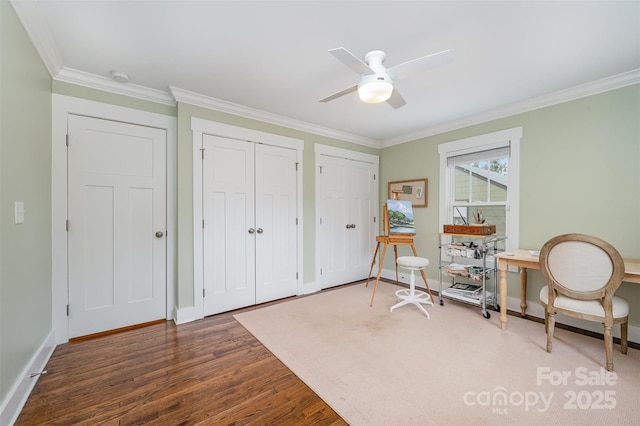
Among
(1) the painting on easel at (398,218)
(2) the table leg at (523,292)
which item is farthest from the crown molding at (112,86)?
(2) the table leg at (523,292)

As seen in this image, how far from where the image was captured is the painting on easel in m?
3.41

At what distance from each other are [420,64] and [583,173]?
2.27 m

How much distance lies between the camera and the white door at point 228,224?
2986 millimetres

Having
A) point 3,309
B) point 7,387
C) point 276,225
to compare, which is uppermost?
point 276,225

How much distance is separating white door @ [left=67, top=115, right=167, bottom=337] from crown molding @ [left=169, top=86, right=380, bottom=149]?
462 mm

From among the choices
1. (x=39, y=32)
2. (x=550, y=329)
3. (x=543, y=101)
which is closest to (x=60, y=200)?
(x=39, y=32)

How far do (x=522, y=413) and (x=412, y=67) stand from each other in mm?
2253

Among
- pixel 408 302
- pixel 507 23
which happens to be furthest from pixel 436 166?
pixel 507 23

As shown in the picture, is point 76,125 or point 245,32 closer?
point 245,32

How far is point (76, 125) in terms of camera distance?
2.41 m

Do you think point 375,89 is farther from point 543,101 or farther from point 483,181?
point 483,181

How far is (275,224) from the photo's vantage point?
3.52 m

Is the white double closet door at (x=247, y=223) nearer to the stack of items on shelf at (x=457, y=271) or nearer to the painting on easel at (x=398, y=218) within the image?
the painting on easel at (x=398, y=218)

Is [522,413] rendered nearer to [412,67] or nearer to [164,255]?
[412,67]
